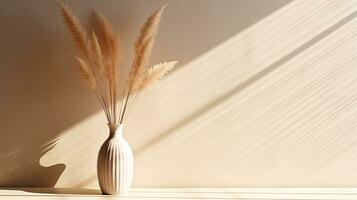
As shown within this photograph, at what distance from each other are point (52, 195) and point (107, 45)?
69 cm

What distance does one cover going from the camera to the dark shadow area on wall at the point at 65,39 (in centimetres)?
165

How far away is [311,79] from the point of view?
164 cm

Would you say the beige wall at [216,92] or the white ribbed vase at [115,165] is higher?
the beige wall at [216,92]

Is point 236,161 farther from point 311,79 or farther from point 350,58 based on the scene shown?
point 350,58

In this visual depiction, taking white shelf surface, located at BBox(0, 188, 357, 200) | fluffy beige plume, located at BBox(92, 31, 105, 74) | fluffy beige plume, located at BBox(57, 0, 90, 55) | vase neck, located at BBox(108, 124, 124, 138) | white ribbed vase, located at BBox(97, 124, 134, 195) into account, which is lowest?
white shelf surface, located at BBox(0, 188, 357, 200)

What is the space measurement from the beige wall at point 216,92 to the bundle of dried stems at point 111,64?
7cm

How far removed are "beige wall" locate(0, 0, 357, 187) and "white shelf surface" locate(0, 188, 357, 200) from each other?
0.07 meters

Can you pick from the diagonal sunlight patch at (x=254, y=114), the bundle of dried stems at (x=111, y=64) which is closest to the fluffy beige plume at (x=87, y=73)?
the bundle of dried stems at (x=111, y=64)

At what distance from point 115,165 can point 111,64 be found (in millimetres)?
432

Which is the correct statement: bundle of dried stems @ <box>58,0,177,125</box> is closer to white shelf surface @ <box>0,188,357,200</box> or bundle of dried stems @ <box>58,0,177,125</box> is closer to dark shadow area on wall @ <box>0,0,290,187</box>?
dark shadow area on wall @ <box>0,0,290,187</box>

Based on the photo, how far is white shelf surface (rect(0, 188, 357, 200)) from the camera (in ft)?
4.88

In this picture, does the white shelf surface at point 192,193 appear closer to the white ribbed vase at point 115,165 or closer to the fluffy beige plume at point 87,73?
the white ribbed vase at point 115,165

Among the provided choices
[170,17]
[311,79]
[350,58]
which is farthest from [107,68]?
[350,58]

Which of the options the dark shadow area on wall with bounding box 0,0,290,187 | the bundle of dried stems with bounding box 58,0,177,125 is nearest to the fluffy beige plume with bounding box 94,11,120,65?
the bundle of dried stems with bounding box 58,0,177,125
